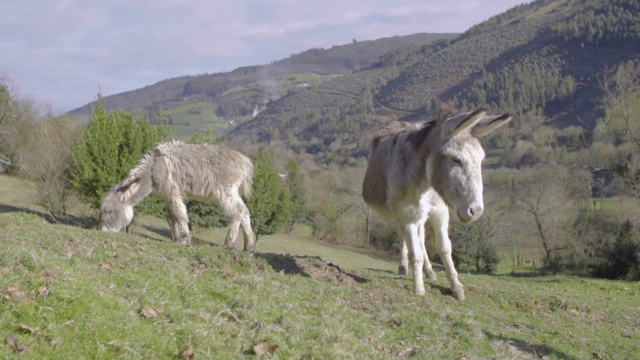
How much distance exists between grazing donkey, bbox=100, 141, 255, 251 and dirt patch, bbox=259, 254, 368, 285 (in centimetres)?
377

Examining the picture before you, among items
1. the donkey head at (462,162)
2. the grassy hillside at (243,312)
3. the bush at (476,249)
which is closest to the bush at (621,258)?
the bush at (476,249)

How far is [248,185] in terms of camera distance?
15633mm

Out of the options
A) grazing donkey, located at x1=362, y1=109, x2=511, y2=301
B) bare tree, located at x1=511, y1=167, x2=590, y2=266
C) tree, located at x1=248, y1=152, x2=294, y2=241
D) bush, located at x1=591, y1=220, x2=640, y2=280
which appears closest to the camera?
grazing donkey, located at x1=362, y1=109, x2=511, y2=301

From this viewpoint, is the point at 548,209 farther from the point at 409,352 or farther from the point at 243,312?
the point at 243,312

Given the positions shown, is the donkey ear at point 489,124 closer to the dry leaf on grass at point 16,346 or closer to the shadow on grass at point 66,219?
the dry leaf on grass at point 16,346

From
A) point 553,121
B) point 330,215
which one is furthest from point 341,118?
point 330,215

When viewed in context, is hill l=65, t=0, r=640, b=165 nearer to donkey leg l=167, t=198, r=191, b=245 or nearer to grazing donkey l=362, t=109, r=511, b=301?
donkey leg l=167, t=198, r=191, b=245

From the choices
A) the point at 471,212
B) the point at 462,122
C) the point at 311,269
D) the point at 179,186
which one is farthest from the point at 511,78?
the point at 471,212

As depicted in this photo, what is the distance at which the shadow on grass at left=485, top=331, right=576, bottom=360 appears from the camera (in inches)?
287

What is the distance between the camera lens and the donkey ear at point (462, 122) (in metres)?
7.71

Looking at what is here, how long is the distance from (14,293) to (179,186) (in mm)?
9757

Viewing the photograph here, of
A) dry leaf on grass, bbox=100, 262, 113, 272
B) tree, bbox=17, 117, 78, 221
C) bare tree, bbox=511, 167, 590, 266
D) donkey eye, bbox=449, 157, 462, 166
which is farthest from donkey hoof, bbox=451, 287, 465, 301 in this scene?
bare tree, bbox=511, 167, 590, 266

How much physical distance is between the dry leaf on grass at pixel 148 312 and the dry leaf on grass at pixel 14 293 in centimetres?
105

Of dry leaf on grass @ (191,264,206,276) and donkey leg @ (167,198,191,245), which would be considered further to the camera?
donkey leg @ (167,198,191,245)
